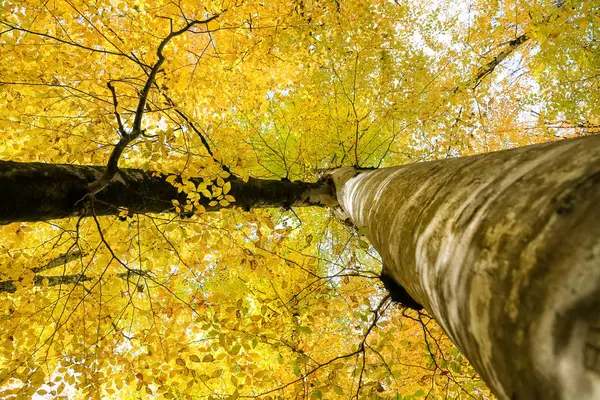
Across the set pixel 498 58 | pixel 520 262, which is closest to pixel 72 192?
pixel 520 262

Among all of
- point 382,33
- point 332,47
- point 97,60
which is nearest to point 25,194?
point 97,60

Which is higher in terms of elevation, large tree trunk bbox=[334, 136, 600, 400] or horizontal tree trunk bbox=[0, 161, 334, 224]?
horizontal tree trunk bbox=[0, 161, 334, 224]

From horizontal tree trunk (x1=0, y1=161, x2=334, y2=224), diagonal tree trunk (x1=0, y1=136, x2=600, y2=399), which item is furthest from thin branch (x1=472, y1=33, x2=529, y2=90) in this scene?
diagonal tree trunk (x1=0, y1=136, x2=600, y2=399)

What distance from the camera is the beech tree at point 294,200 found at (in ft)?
1.81

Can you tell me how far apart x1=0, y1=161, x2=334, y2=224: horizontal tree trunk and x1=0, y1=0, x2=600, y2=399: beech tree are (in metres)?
0.01

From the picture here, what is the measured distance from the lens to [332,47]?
5641mm

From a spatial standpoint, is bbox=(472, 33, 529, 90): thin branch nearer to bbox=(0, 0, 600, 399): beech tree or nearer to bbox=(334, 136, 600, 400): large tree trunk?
bbox=(0, 0, 600, 399): beech tree

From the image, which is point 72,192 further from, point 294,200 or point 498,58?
point 498,58

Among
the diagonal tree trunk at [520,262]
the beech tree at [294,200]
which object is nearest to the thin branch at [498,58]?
the beech tree at [294,200]

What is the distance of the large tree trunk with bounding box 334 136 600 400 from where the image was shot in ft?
1.29

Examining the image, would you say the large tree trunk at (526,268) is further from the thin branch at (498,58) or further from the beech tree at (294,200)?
the thin branch at (498,58)

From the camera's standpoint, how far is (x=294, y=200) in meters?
4.71

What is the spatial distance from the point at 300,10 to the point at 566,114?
18.0ft

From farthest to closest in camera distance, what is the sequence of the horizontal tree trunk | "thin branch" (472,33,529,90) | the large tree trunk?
"thin branch" (472,33,529,90)
the horizontal tree trunk
the large tree trunk
